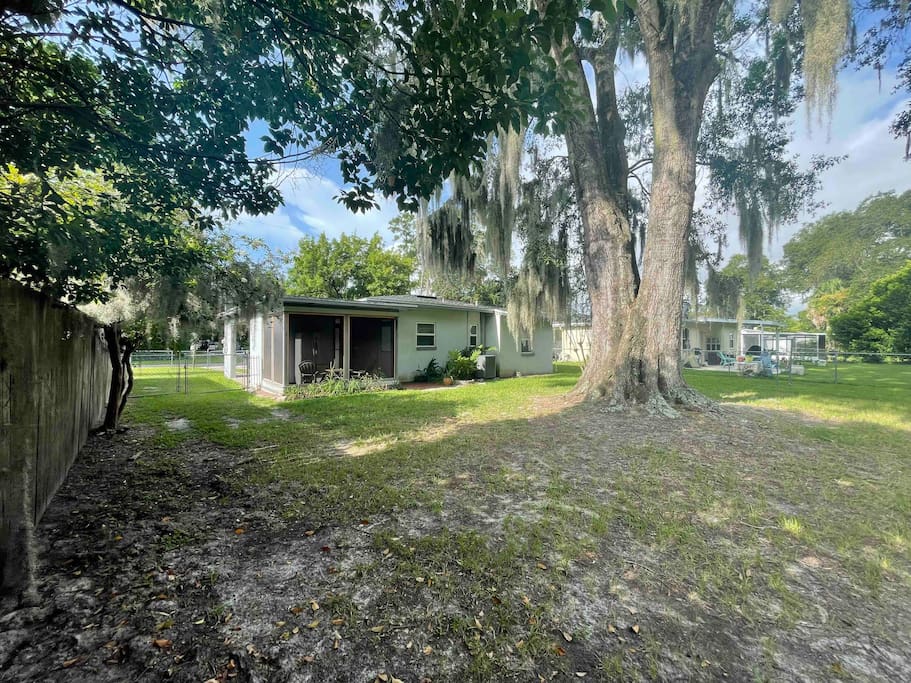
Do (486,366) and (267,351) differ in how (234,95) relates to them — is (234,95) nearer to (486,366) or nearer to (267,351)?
(267,351)

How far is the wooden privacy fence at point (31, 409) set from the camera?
5.98 ft

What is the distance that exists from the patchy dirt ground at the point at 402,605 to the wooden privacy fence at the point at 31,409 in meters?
0.26

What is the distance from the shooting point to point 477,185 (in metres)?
8.00

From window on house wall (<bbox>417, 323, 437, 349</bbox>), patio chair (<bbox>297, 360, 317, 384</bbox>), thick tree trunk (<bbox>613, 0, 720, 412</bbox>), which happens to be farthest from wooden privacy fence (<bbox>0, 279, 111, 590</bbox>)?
window on house wall (<bbox>417, 323, 437, 349</bbox>)

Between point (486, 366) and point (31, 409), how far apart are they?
1120cm

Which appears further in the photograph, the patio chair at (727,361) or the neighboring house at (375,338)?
the patio chair at (727,361)

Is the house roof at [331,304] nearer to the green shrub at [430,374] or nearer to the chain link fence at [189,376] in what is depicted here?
the green shrub at [430,374]

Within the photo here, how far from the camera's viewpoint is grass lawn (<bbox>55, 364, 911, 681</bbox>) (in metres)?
1.61

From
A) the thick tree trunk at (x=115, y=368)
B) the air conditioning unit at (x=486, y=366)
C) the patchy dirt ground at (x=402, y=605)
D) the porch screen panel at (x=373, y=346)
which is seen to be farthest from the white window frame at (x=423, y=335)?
the patchy dirt ground at (x=402, y=605)

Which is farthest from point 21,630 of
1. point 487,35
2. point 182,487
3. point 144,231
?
point 487,35

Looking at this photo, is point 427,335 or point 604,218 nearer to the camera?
point 604,218

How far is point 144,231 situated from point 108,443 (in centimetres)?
280

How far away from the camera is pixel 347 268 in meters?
26.1

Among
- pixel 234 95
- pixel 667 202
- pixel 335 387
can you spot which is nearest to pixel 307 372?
pixel 335 387
